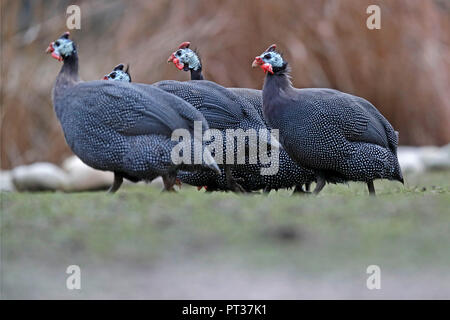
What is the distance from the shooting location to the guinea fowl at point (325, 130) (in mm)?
6824

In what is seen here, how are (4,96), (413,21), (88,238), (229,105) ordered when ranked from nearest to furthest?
(88,238) → (229,105) → (4,96) → (413,21)

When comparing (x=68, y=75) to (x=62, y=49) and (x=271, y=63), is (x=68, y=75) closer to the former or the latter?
(x=62, y=49)

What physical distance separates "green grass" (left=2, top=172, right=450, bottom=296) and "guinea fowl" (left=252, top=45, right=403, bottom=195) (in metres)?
1.19

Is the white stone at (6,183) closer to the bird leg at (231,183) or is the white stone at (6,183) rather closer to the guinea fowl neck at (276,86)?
the bird leg at (231,183)

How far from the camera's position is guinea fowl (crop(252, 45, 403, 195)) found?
22.4 feet

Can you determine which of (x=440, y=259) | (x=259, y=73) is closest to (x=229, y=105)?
(x=440, y=259)

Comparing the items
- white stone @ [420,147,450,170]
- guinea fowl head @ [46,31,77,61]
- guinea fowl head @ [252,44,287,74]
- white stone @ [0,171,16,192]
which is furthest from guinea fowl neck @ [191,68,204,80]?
white stone @ [420,147,450,170]

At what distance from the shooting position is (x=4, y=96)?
446 inches

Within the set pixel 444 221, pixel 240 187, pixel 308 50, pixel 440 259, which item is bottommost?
pixel 440 259

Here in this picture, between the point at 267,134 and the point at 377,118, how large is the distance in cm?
91

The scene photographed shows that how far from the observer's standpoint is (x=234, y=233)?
15.3 feet

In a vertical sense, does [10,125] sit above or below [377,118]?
above

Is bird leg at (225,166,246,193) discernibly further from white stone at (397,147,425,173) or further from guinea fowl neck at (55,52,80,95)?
white stone at (397,147,425,173)

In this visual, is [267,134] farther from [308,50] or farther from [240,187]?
[308,50]
